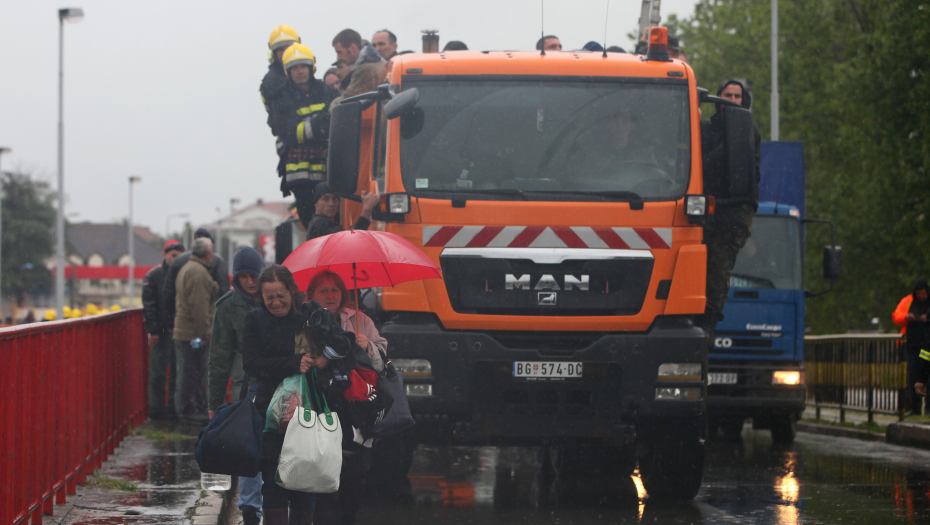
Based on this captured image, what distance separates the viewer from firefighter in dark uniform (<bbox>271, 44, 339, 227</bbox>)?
34.1 ft

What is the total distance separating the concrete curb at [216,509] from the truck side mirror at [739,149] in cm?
406

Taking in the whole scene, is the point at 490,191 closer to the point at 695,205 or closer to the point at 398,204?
the point at 398,204

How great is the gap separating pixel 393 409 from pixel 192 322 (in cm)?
631

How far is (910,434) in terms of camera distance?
1351 centimetres

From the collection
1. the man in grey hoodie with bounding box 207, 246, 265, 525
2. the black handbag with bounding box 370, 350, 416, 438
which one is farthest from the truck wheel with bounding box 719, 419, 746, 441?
the black handbag with bounding box 370, 350, 416, 438

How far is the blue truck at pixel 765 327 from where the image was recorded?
1238 centimetres

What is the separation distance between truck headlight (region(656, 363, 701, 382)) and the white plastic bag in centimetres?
302

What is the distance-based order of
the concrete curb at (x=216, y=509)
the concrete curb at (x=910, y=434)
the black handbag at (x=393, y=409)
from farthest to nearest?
the concrete curb at (x=910, y=434)
the concrete curb at (x=216, y=509)
the black handbag at (x=393, y=409)

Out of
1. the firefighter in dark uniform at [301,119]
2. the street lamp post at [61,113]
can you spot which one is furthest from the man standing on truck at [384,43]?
the street lamp post at [61,113]

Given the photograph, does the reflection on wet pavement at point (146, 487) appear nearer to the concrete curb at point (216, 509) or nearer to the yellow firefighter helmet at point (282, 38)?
the concrete curb at point (216, 509)

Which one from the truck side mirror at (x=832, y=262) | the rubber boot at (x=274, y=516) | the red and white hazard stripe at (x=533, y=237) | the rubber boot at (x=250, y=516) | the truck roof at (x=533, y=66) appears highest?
the truck roof at (x=533, y=66)

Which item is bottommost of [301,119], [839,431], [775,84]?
[839,431]

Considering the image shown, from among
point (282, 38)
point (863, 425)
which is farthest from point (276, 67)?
point (863, 425)

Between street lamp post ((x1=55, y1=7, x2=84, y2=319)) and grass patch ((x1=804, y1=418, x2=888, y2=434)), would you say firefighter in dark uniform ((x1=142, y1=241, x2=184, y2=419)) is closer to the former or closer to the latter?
grass patch ((x1=804, y1=418, x2=888, y2=434))
